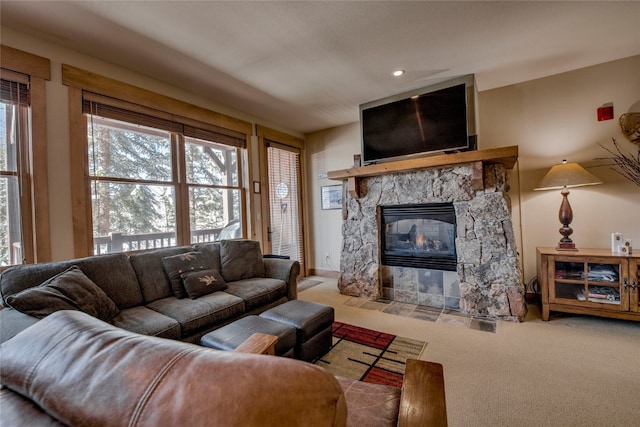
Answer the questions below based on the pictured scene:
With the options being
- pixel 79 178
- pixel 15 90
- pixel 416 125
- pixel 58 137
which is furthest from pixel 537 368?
pixel 15 90

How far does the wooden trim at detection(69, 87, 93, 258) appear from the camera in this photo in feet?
7.63

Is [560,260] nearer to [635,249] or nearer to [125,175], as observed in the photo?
[635,249]

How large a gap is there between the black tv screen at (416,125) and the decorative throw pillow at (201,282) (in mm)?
2394

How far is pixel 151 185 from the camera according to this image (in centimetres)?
289

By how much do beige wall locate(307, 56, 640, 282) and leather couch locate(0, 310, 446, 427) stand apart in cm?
368

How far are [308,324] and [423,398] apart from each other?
1.22 meters

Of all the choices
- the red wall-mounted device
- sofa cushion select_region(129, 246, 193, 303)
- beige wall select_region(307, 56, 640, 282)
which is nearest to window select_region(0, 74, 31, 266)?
sofa cushion select_region(129, 246, 193, 303)

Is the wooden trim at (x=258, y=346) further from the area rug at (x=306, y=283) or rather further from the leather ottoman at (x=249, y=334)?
the area rug at (x=306, y=283)

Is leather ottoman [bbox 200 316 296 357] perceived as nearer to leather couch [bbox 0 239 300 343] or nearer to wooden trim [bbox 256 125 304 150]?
leather couch [bbox 0 239 300 343]

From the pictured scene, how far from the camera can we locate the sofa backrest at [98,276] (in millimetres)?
1772

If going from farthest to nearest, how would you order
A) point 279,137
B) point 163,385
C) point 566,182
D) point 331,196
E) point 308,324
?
point 331,196
point 279,137
point 566,182
point 308,324
point 163,385

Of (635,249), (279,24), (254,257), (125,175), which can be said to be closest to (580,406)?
(635,249)

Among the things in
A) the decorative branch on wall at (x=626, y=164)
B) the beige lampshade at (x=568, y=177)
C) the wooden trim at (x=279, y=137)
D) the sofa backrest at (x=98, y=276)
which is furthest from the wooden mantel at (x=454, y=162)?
the sofa backrest at (x=98, y=276)

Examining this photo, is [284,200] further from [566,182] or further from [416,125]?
[566,182]
